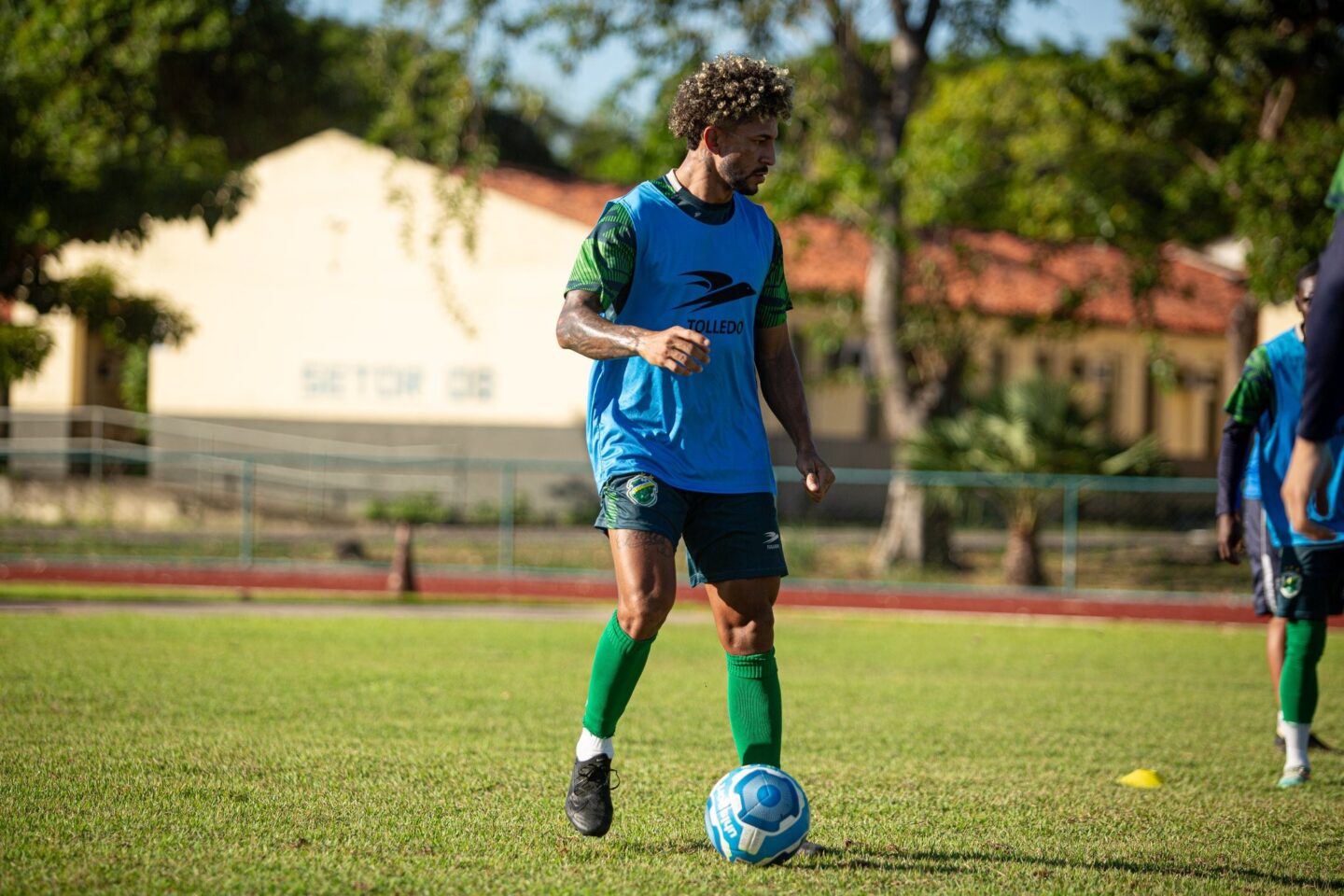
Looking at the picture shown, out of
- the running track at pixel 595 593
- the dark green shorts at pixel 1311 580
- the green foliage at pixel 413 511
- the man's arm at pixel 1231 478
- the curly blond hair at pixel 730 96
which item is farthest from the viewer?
the green foliage at pixel 413 511

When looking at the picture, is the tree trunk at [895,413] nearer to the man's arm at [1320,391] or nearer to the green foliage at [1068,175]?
the green foliage at [1068,175]

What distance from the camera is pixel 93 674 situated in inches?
341

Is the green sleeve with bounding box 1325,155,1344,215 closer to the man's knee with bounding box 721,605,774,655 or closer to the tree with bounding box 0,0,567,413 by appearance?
the man's knee with bounding box 721,605,774,655

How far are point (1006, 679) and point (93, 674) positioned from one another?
5.93m

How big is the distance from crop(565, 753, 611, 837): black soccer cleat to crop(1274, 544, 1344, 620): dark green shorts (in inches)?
136

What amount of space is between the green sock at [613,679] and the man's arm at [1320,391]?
80.3 inches

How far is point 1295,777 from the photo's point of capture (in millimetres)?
6336

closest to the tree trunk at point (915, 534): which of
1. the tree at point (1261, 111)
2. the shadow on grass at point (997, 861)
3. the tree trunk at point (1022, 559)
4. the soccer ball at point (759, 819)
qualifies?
the tree trunk at point (1022, 559)

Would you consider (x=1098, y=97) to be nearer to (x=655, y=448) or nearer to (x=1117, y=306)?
(x=1117, y=306)

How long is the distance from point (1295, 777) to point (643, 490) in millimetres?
3406

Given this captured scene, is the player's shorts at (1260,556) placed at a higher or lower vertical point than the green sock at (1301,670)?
higher

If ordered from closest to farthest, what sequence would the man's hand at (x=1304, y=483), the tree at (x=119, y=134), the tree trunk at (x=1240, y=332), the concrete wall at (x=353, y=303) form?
1. the man's hand at (x=1304, y=483)
2. the tree at (x=119, y=134)
3. the tree trunk at (x=1240, y=332)
4. the concrete wall at (x=353, y=303)

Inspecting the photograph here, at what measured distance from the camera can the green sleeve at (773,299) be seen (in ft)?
16.7

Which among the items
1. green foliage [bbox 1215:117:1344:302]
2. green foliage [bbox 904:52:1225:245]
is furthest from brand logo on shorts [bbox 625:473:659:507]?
green foliage [bbox 904:52:1225:245]
